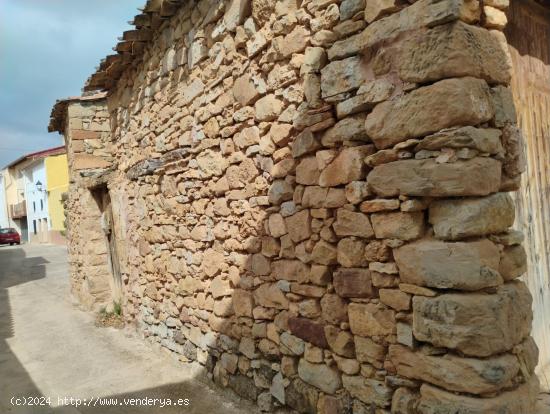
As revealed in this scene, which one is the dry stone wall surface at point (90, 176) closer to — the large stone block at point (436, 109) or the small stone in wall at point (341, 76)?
the small stone in wall at point (341, 76)

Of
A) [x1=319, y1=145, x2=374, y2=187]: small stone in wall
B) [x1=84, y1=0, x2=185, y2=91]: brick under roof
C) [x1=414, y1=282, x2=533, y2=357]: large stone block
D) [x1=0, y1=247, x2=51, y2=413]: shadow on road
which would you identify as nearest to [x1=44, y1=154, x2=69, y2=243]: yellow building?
[x1=0, y1=247, x2=51, y2=413]: shadow on road

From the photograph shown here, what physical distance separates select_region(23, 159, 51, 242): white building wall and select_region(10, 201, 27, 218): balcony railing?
984 millimetres

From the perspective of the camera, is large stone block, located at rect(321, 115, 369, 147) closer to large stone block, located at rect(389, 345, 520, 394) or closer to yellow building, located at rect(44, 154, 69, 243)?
large stone block, located at rect(389, 345, 520, 394)

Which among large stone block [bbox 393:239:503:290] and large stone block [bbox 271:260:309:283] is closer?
large stone block [bbox 393:239:503:290]

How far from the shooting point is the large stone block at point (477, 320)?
1764 millimetres

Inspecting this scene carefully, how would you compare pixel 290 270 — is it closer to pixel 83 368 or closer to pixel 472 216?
pixel 472 216

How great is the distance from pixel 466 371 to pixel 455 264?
1.43ft

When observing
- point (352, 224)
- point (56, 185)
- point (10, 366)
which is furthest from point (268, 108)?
point (56, 185)

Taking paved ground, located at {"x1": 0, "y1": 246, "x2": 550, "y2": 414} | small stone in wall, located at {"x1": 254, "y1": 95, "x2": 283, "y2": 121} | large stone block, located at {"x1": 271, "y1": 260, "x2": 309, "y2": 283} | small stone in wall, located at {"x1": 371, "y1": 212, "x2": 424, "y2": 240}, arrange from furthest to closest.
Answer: paved ground, located at {"x1": 0, "y1": 246, "x2": 550, "y2": 414}, small stone in wall, located at {"x1": 254, "y1": 95, "x2": 283, "y2": 121}, large stone block, located at {"x1": 271, "y1": 260, "x2": 309, "y2": 283}, small stone in wall, located at {"x1": 371, "y1": 212, "x2": 424, "y2": 240}

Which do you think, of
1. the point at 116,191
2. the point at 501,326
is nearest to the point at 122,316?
the point at 116,191

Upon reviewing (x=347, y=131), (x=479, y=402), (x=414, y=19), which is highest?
(x=414, y=19)

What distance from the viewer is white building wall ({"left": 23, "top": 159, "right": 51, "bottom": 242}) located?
89.6 feet

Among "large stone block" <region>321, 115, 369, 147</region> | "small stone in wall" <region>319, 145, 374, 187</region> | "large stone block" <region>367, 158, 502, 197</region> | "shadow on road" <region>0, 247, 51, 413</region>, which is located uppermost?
"large stone block" <region>321, 115, 369, 147</region>

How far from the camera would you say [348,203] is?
2.27 metres
